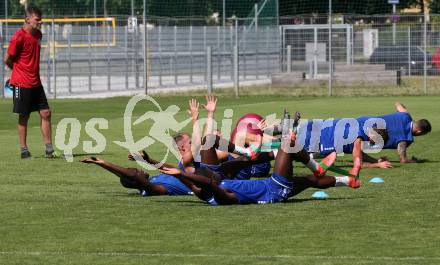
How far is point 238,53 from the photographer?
135 feet

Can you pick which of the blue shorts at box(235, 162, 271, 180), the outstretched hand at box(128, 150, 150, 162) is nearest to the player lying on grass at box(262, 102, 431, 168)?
the blue shorts at box(235, 162, 271, 180)

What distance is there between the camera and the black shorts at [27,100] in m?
18.1

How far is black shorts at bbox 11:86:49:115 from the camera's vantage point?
1809 cm

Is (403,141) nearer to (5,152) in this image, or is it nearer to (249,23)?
(5,152)

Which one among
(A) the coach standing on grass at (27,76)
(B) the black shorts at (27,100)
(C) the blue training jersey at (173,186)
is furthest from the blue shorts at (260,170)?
(B) the black shorts at (27,100)

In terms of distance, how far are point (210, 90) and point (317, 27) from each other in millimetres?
7601

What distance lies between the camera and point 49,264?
364 inches

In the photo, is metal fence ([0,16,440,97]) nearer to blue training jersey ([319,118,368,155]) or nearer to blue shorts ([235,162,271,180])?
blue training jersey ([319,118,368,155])

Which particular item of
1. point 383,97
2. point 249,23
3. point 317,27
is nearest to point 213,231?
point 383,97

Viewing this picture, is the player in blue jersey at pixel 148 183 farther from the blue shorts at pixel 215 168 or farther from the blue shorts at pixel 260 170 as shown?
the blue shorts at pixel 260 170

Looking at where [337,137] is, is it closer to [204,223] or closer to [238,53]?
[204,223]

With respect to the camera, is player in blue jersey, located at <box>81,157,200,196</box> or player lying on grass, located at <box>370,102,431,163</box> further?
player lying on grass, located at <box>370,102,431,163</box>

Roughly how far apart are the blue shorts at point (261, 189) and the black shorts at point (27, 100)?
20.7ft

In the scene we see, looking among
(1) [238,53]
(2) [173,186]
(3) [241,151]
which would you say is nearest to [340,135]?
(3) [241,151]
